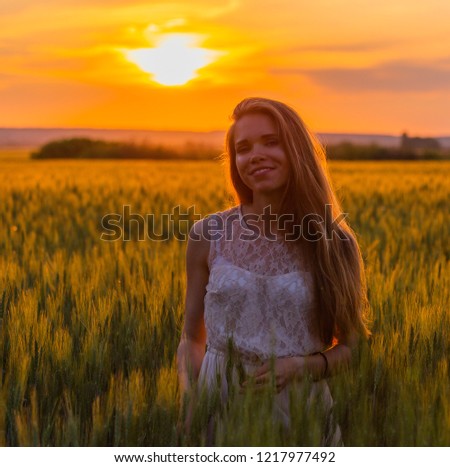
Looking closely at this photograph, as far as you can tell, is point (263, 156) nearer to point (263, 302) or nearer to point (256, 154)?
point (256, 154)

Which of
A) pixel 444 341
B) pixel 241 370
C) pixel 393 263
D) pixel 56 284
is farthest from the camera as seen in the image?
pixel 393 263

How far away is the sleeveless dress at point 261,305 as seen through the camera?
2.12 metres

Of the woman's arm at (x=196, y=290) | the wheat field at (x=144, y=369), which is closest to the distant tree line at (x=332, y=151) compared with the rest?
the wheat field at (x=144, y=369)

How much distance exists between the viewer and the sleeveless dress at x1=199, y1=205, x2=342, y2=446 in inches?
83.7

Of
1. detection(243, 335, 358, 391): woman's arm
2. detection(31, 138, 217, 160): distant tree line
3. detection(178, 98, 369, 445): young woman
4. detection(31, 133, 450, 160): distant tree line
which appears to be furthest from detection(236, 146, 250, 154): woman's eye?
detection(31, 133, 450, 160): distant tree line

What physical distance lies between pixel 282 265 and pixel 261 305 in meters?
0.12

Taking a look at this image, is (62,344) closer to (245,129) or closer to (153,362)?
(153,362)

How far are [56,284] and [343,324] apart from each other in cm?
158

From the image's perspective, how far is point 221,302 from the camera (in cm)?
215

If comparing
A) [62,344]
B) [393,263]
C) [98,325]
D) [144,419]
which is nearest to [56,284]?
[98,325]

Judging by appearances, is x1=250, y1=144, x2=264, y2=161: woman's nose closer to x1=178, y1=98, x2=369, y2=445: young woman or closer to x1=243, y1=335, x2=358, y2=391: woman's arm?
x1=178, y1=98, x2=369, y2=445: young woman

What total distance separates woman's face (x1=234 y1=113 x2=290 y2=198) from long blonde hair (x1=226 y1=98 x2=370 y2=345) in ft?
0.06

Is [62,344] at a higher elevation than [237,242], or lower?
lower

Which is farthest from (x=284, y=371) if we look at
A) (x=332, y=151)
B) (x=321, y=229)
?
(x=332, y=151)
